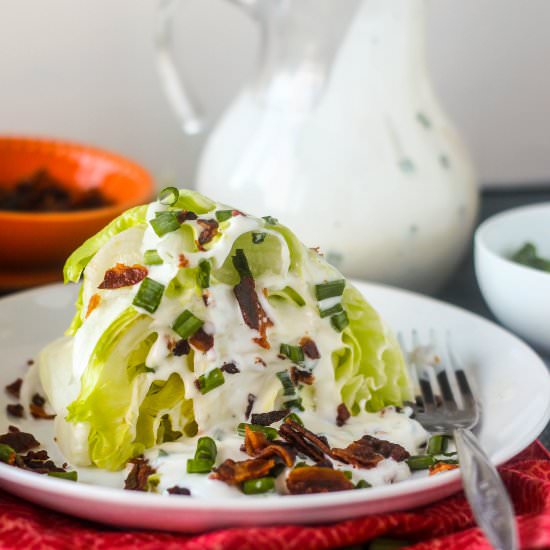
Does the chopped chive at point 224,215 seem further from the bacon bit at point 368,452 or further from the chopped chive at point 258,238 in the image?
the bacon bit at point 368,452

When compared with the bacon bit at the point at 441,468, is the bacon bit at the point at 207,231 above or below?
above

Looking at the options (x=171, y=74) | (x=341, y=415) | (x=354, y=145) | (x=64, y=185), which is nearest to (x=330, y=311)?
(x=341, y=415)

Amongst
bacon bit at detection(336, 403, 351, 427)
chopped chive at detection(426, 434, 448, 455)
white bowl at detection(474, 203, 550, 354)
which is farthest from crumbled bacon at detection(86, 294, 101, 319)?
white bowl at detection(474, 203, 550, 354)

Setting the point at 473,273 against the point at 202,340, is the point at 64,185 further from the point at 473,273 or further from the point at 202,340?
the point at 202,340

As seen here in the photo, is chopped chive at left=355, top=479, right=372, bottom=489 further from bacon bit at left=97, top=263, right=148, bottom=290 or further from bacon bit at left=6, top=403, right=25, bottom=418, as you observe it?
bacon bit at left=6, top=403, right=25, bottom=418

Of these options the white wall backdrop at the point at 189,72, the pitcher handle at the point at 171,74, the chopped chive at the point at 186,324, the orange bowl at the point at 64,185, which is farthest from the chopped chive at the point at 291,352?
the white wall backdrop at the point at 189,72
